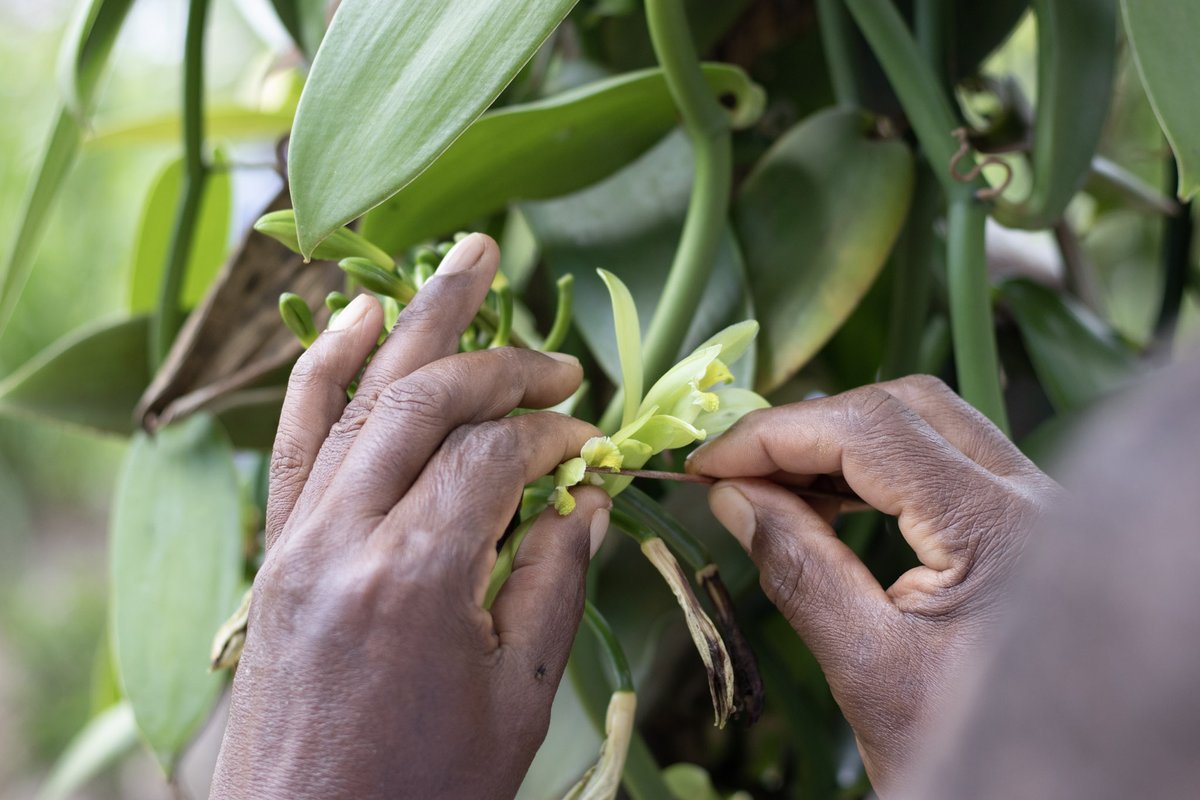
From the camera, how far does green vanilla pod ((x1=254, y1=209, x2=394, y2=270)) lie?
348mm

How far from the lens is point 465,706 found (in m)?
0.28

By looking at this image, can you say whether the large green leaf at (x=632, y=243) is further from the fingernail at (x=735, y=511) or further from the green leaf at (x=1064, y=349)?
the green leaf at (x=1064, y=349)

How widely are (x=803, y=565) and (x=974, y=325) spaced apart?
0.15 m

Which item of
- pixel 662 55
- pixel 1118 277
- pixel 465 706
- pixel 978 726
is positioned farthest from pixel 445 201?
pixel 1118 277

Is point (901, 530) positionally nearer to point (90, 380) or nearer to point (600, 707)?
point (600, 707)

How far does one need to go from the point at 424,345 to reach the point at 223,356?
10.4 inches

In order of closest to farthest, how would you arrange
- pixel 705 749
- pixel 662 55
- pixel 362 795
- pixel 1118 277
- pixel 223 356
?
1. pixel 362 795
2. pixel 662 55
3. pixel 223 356
4. pixel 705 749
5. pixel 1118 277

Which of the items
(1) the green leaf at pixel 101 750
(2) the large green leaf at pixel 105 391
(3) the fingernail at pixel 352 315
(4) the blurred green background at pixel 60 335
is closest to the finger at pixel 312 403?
(3) the fingernail at pixel 352 315

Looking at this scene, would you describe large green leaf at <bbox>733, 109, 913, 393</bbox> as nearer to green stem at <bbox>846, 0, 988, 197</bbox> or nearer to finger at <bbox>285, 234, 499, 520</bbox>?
green stem at <bbox>846, 0, 988, 197</bbox>

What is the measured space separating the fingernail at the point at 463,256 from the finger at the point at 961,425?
0.54 feet

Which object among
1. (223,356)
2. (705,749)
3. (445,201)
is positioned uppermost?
(445,201)

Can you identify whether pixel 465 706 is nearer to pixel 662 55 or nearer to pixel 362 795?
pixel 362 795

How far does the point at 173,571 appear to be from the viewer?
53cm

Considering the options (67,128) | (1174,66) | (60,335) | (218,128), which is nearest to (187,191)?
(67,128)
